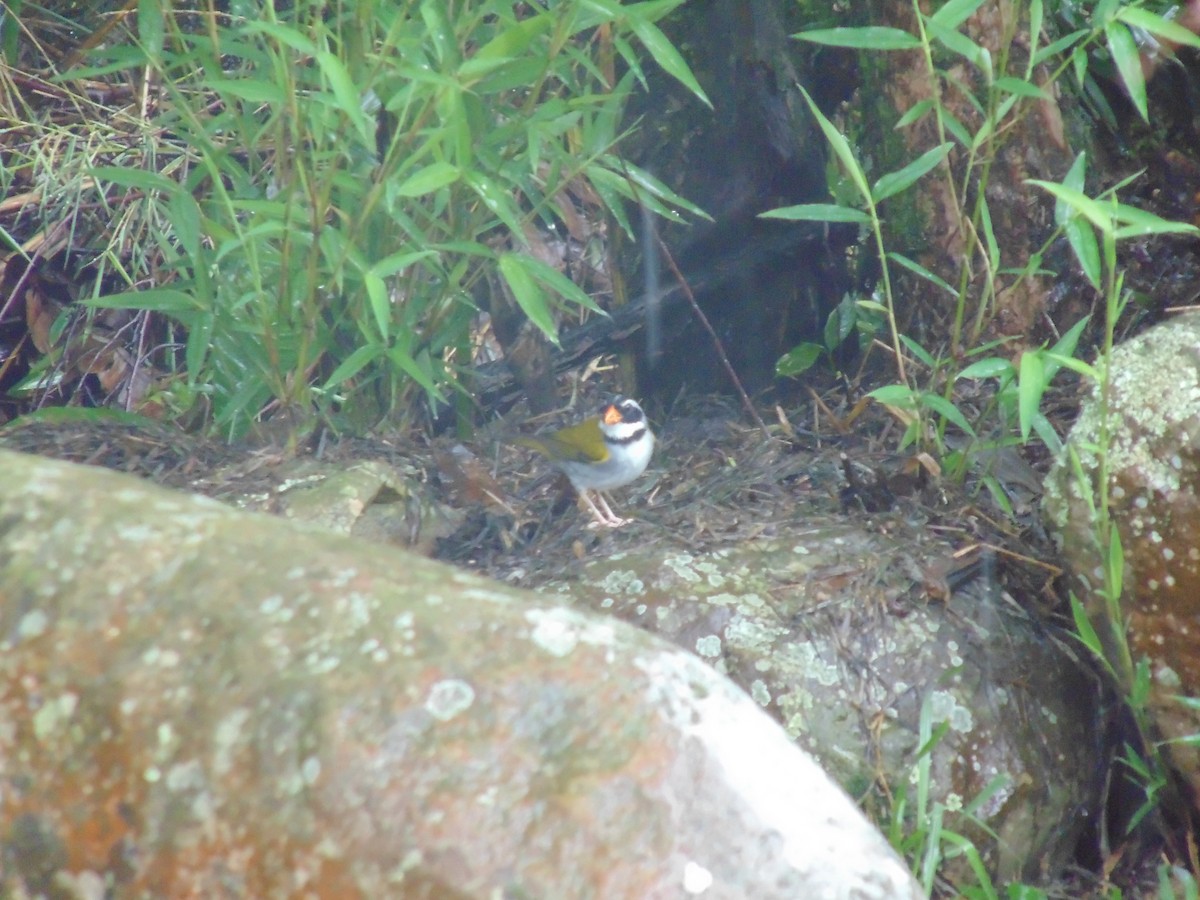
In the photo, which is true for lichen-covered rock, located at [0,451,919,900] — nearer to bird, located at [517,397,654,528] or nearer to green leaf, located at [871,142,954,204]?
green leaf, located at [871,142,954,204]

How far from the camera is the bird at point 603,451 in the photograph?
3.69 meters

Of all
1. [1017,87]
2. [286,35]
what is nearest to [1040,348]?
[1017,87]

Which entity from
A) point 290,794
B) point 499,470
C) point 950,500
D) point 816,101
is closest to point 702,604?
point 950,500

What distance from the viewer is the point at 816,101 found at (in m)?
4.14

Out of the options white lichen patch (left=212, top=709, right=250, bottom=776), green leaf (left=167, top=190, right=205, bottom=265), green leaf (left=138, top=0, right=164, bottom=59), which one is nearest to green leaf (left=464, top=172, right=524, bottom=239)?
green leaf (left=167, top=190, right=205, bottom=265)

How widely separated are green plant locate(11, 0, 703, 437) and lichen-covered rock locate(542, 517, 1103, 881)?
855 mm

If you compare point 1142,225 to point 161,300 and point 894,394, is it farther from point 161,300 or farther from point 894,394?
point 161,300

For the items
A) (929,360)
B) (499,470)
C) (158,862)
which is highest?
(158,862)

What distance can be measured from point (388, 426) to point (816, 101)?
1.90 metres

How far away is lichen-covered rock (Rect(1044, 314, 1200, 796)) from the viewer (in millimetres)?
2668

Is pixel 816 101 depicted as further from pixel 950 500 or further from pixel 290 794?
pixel 290 794

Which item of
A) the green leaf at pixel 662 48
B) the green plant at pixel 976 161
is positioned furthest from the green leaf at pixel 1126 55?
the green leaf at pixel 662 48

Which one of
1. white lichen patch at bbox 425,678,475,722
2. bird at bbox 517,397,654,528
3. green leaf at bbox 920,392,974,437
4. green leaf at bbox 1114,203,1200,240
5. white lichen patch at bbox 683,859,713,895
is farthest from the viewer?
bird at bbox 517,397,654,528

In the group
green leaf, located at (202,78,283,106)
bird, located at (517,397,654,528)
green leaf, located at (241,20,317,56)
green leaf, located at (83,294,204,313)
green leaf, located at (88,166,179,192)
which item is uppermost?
green leaf, located at (241,20,317,56)
